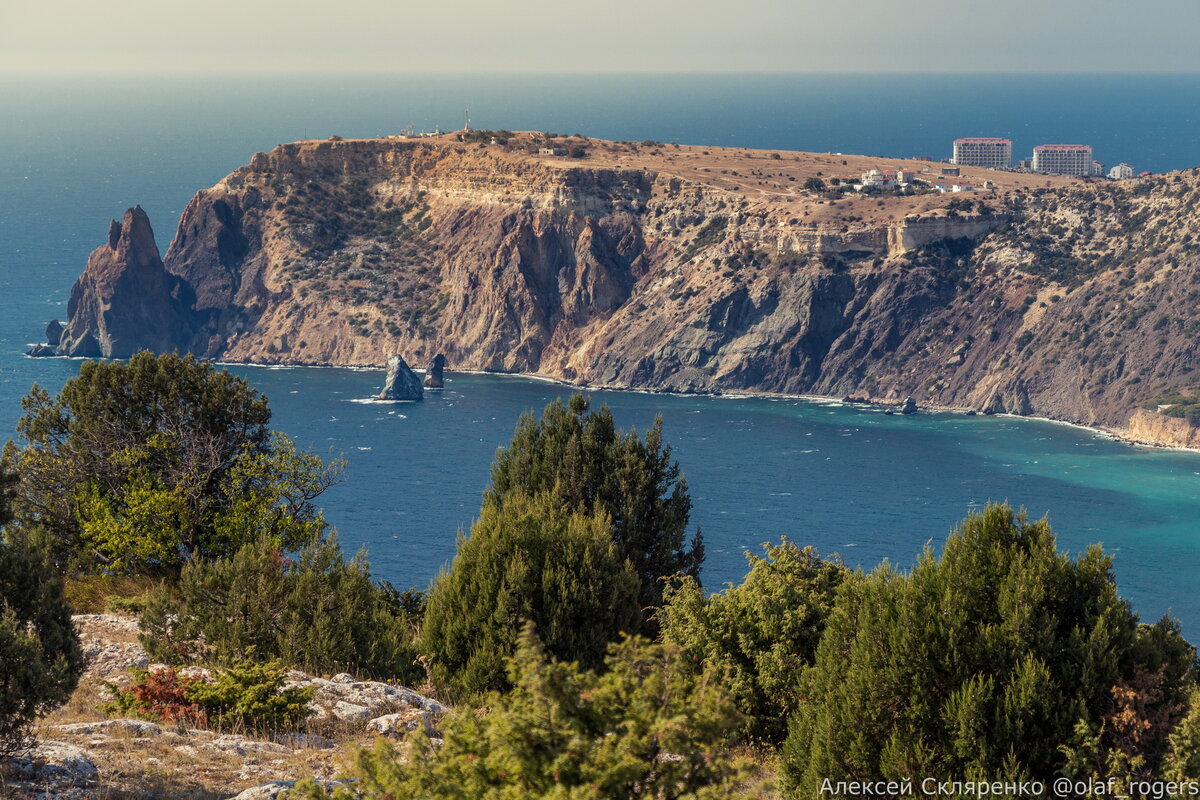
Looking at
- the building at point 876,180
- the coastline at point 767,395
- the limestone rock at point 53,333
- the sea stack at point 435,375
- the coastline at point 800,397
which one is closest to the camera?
the coastline at point 800,397

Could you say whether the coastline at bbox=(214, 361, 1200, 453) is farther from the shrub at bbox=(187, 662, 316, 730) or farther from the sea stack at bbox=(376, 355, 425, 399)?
the shrub at bbox=(187, 662, 316, 730)

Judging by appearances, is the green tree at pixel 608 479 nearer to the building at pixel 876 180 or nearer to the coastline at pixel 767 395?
the coastline at pixel 767 395

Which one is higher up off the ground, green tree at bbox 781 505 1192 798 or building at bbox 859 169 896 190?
building at bbox 859 169 896 190

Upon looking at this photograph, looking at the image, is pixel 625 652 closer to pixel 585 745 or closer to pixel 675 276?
pixel 585 745

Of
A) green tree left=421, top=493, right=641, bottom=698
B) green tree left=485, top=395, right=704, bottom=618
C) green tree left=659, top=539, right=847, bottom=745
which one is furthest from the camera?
green tree left=485, top=395, right=704, bottom=618

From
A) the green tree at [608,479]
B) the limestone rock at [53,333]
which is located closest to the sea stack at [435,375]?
the limestone rock at [53,333]

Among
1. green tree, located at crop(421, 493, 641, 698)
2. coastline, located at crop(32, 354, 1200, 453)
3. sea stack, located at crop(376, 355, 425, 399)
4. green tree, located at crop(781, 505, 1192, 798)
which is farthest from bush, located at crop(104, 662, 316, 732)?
sea stack, located at crop(376, 355, 425, 399)

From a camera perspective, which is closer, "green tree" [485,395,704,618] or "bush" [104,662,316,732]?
"bush" [104,662,316,732]
